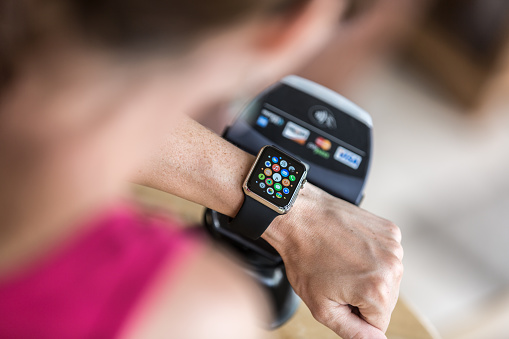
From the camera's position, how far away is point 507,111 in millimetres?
2465

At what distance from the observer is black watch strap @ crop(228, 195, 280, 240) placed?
2.53 ft

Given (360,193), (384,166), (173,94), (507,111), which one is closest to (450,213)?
(384,166)

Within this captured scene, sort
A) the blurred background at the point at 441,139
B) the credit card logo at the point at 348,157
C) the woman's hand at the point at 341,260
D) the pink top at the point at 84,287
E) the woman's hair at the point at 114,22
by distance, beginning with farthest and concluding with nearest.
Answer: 1. the blurred background at the point at 441,139
2. the credit card logo at the point at 348,157
3. the woman's hand at the point at 341,260
4. the pink top at the point at 84,287
5. the woman's hair at the point at 114,22

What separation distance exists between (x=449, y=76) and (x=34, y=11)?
2.43 metres

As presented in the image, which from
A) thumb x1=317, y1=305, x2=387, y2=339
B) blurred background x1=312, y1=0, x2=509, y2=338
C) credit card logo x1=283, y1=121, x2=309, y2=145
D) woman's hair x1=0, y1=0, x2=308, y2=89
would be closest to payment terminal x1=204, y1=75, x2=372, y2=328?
credit card logo x1=283, y1=121, x2=309, y2=145

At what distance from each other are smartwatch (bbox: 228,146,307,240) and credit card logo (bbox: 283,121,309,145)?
69 millimetres

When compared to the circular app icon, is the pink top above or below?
below

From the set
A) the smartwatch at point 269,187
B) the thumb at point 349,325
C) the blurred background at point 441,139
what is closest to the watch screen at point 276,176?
the smartwatch at point 269,187

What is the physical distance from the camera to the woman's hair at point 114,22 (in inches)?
12.5

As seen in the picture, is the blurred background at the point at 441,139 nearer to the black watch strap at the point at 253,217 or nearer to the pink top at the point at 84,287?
the black watch strap at the point at 253,217

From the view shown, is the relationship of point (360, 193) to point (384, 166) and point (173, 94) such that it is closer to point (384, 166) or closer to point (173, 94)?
point (173, 94)

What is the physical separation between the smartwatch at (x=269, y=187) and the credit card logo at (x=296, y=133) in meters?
0.07

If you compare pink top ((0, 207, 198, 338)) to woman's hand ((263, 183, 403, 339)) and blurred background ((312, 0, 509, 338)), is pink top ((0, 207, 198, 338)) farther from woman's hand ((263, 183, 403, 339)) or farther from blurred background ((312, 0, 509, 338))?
blurred background ((312, 0, 509, 338))

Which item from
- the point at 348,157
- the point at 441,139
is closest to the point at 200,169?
the point at 348,157
